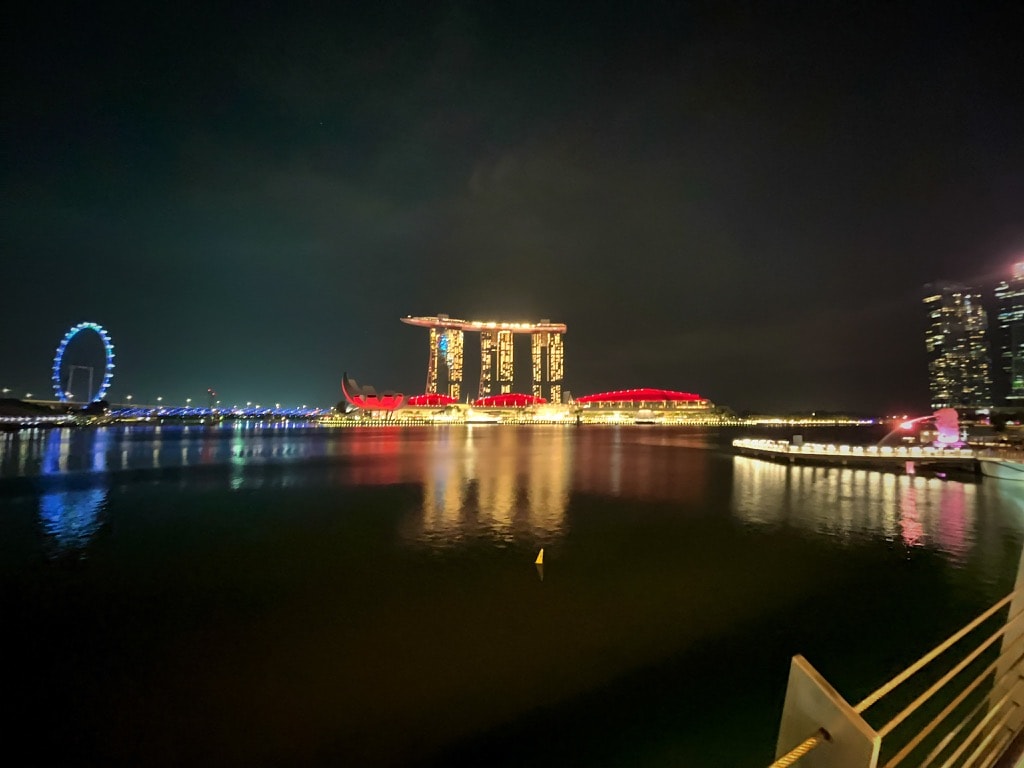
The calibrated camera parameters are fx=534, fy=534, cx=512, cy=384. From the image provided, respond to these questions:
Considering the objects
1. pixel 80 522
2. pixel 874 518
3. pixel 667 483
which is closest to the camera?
pixel 80 522

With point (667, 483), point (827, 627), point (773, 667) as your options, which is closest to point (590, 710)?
point (773, 667)

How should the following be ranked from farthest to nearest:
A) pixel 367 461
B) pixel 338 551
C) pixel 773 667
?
pixel 367 461
pixel 338 551
pixel 773 667

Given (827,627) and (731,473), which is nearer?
(827,627)

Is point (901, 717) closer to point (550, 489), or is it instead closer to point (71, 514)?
point (550, 489)

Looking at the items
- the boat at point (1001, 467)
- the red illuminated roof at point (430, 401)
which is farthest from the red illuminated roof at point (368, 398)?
the boat at point (1001, 467)

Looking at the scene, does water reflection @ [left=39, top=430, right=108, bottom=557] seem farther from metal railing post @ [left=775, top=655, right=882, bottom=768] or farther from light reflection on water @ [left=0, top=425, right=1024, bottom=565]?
metal railing post @ [left=775, top=655, right=882, bottom=768]

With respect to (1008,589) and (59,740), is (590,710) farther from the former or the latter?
(1008,589)

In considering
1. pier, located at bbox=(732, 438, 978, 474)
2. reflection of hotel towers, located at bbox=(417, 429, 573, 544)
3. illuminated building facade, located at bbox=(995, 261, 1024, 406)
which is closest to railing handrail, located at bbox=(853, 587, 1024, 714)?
reflection of hotel towers, located at bbox=(417, 429, 573, 544)
